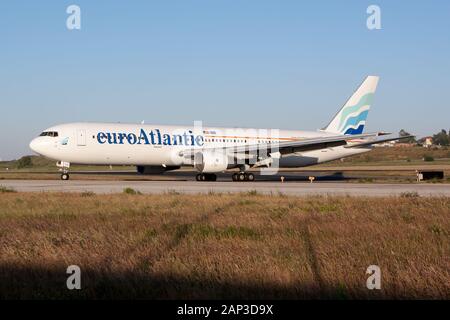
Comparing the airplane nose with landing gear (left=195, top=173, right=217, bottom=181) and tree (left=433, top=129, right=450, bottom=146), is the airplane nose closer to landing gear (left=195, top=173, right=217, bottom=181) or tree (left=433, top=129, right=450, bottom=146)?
landing gear (left=195, top=173, right=217, bottom=181)

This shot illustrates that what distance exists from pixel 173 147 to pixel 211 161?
321cm

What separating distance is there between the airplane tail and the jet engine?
1336 cm

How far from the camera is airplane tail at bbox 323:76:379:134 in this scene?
153 feet

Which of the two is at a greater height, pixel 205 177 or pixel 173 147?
pixel 173 147

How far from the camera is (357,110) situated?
4659 centimetres

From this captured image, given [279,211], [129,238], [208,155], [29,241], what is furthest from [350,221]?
[208,155]

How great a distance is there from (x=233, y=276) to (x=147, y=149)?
30.6 metres

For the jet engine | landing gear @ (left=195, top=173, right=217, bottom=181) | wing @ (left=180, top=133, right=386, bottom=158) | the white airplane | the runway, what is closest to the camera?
the runway

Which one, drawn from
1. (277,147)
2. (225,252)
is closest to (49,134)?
(277,147)

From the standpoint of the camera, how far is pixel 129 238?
1150cm

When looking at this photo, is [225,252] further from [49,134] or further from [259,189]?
[49,134]

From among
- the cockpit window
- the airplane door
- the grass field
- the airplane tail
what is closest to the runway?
the airplane door
